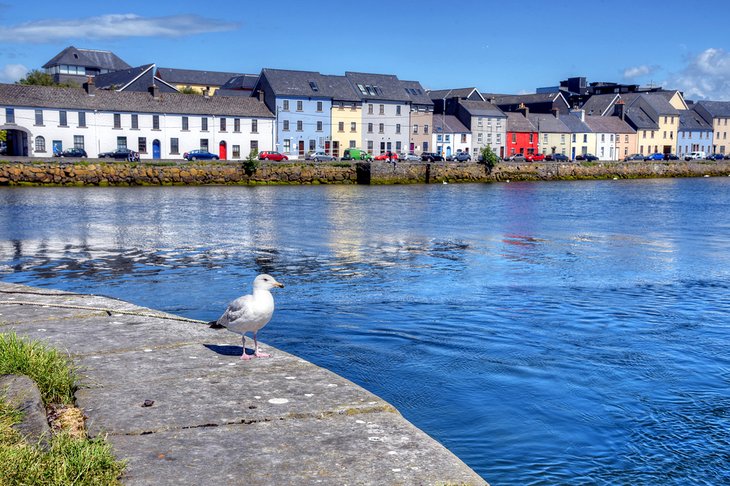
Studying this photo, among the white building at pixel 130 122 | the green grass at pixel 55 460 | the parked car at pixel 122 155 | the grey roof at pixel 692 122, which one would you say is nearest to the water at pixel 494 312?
the green grass at pixel 55 460

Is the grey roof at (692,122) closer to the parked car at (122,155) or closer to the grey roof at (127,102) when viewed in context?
the grey roof at (127,102)

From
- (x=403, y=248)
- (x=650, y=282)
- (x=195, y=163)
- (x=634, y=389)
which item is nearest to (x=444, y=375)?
(x=634, y=389)

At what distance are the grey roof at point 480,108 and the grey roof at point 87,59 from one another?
75829mm

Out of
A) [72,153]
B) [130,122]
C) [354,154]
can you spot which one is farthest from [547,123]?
[72,153]

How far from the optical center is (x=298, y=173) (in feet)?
239

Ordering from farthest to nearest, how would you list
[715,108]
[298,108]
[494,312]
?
[715,108], [298,108], [494,312]

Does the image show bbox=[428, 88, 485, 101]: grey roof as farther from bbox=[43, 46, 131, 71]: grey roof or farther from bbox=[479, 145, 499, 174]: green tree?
bbox=[43, 46, 131, 71]: grey roof

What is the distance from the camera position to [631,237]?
27.0 m

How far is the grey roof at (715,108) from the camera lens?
→ 148 meters

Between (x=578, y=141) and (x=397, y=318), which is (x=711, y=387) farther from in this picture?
(x=578, y=141)

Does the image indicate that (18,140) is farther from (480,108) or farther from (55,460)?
(55,460)

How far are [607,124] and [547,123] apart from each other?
43.9ft

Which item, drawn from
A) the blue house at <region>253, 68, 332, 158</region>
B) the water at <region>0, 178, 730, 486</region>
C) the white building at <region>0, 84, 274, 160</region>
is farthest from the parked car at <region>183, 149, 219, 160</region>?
the water at <region>0, 178, 730, 486</region>

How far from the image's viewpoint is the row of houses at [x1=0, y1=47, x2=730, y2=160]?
79250 mm
